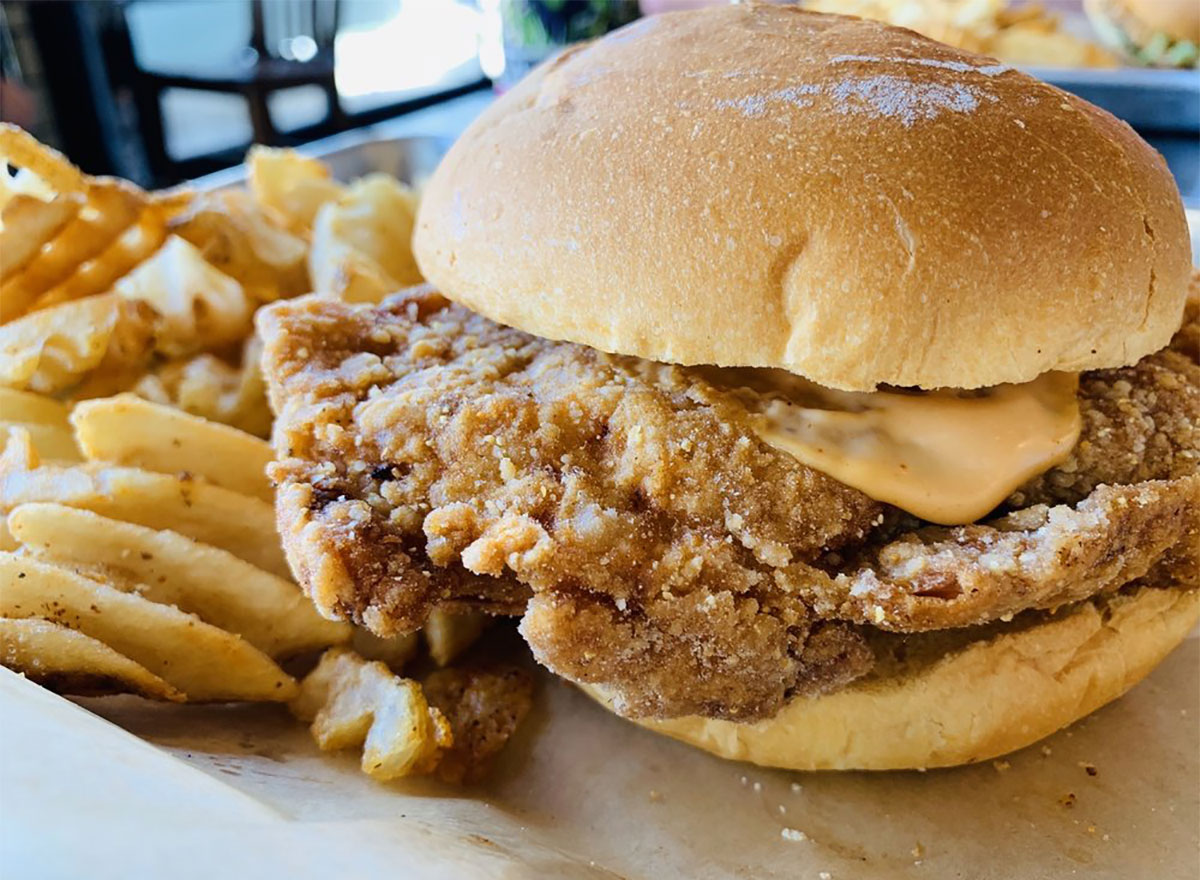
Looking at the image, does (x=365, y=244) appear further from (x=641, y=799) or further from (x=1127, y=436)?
(x=1127, y=436)

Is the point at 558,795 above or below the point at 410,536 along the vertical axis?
below

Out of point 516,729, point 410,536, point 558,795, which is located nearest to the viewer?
point 410,536

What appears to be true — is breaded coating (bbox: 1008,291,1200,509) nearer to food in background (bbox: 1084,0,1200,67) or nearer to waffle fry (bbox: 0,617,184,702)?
waffle fry (bbox: 0,617,184,702)

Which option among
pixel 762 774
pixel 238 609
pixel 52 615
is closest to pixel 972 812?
pixel 762 774

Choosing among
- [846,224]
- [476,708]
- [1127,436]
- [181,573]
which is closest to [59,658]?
[181,573]

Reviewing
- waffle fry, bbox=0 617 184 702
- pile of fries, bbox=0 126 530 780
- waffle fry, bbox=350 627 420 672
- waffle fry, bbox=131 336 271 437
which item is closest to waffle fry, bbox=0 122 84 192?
pile of fries, bbox=0 126 530 780

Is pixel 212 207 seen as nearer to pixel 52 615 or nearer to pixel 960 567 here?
pixel 52 615

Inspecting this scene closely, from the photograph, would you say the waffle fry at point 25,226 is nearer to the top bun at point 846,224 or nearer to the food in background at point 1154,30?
the top bun at point 846,224

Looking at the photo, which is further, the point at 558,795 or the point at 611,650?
the point at 558,795
